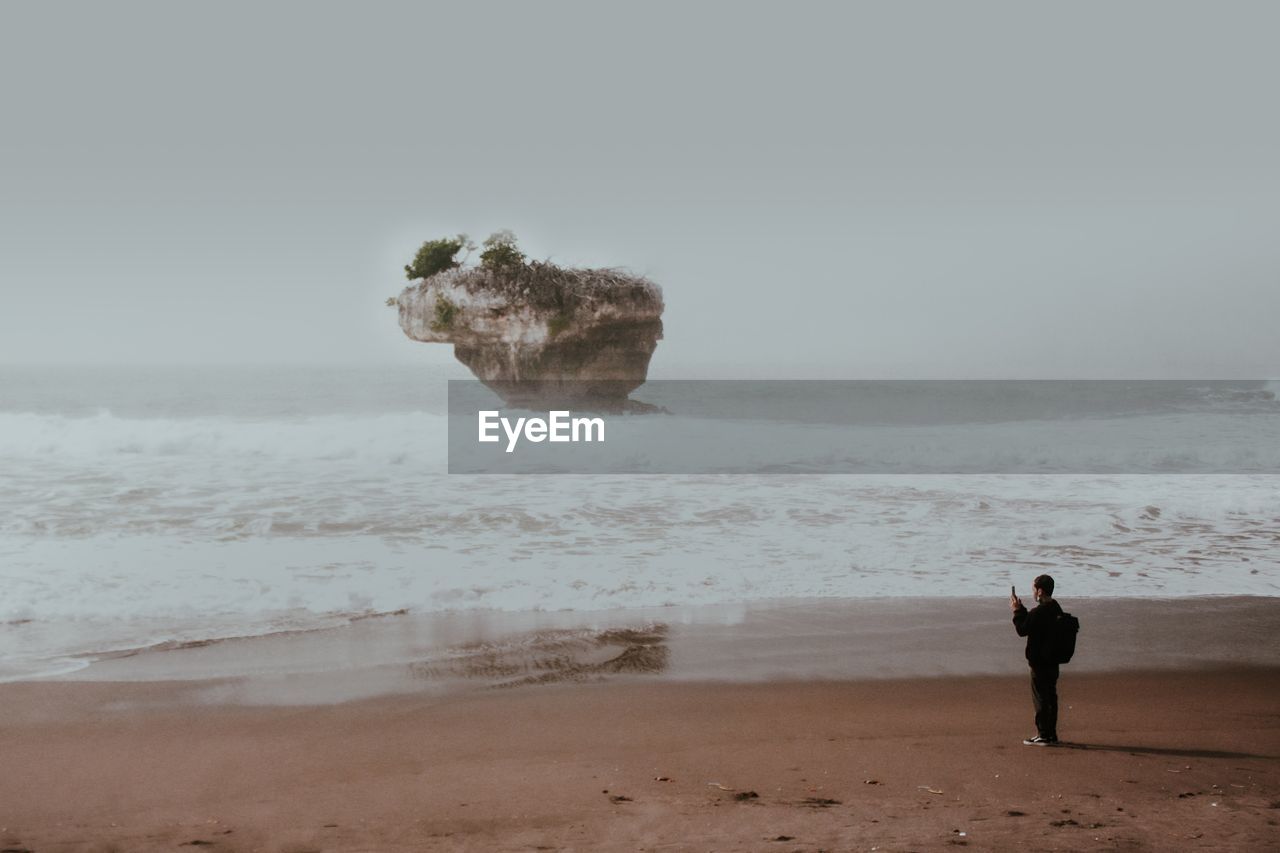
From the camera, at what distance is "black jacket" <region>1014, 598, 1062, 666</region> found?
539 centimetres

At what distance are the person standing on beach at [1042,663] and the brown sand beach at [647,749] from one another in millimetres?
159

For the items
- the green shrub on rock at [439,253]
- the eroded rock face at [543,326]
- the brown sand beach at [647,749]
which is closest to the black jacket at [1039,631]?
the brown sand beach at [647,749]

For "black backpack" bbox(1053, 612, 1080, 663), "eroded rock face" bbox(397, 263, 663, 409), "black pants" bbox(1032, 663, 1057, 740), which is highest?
"eroded rock face" bbox(397, 263, 663, 409)

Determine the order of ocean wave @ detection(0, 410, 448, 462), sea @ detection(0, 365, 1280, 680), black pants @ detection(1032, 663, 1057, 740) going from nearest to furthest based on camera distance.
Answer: black pants @ detection(1032, 663, 1057, 740) < sea @ detection(0, 365, 1280, 680) < ocean wave @ detection(0, 410, 448, 462)

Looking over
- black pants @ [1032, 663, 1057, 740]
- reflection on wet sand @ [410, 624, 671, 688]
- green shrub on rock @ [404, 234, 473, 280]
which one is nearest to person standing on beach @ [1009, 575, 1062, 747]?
black pants @ [1032, 663, 1057, 740]

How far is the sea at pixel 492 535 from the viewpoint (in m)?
8.60

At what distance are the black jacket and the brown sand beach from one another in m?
0.50

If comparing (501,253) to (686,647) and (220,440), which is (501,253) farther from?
(686,647)

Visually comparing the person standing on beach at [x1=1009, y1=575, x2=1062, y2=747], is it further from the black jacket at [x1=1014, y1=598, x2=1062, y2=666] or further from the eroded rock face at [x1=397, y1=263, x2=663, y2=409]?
the eroded rock face at [x1=397, y1=263, x2=663, y2=409]

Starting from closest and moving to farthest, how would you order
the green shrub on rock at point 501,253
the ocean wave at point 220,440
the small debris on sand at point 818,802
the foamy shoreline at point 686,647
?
the small debris on sand at point 818,802
the foamy shoreline at point 686,647
the ocean wave at point 220,440
the green shrub on rock at point 501,253

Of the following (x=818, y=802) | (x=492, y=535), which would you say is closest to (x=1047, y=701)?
(x=818, y=802)

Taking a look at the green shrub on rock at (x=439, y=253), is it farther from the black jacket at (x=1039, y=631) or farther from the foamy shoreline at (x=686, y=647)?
the black jacket at (x=1039, y=631)

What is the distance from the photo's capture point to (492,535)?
11078 millimetres

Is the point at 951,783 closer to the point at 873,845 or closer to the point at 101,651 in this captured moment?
the point at 873,845
